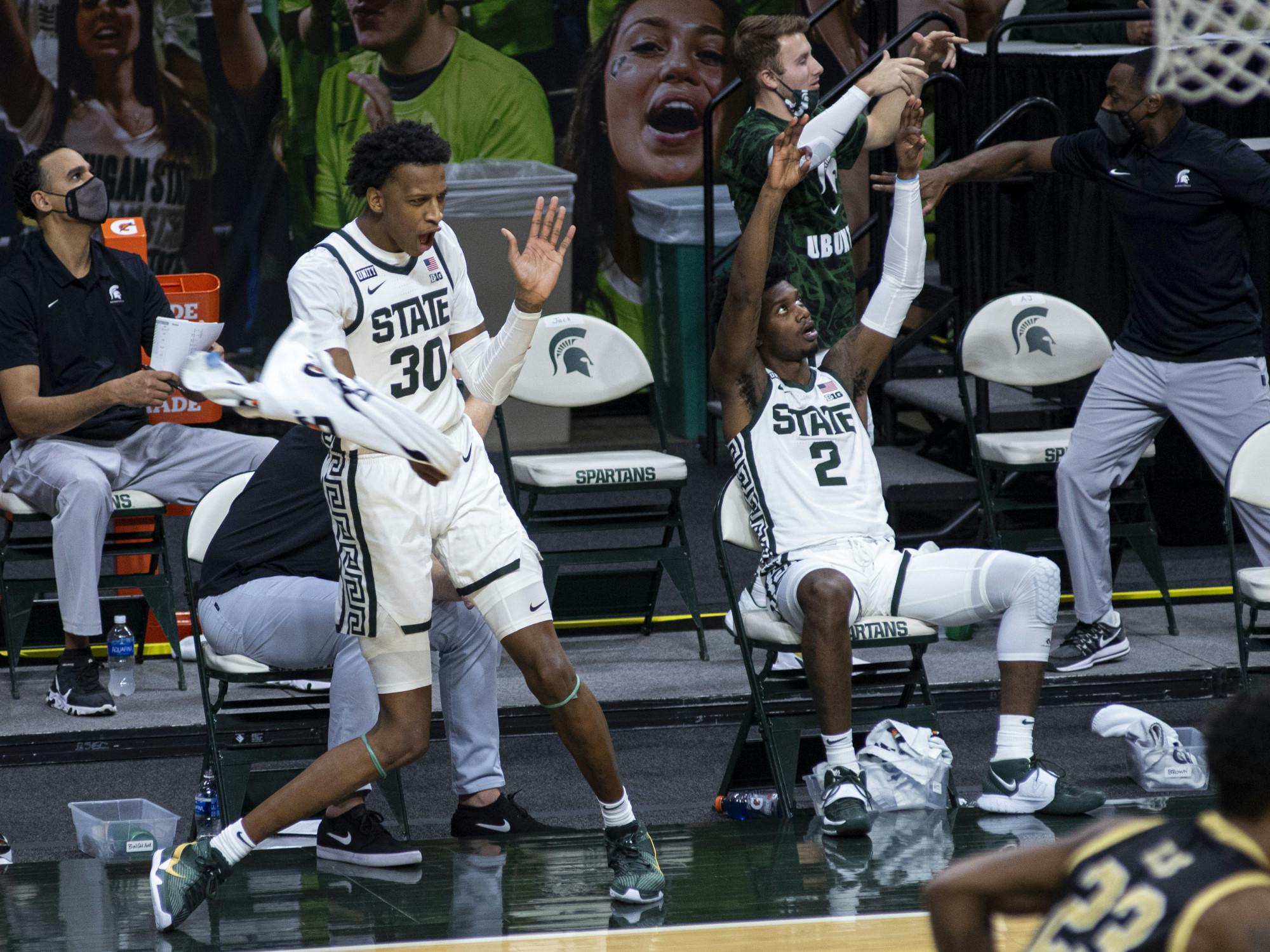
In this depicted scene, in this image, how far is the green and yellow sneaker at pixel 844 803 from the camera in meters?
4.23

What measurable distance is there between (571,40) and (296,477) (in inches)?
190

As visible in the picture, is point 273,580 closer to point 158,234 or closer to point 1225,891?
point 1225,891

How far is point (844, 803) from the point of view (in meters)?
4.25

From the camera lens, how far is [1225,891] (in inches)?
71.9

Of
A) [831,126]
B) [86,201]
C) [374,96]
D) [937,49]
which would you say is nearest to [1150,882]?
[831,126]

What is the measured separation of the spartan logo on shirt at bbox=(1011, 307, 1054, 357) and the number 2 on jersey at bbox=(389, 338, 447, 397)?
2.75m

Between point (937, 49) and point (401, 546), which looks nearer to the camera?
point (401, 546)

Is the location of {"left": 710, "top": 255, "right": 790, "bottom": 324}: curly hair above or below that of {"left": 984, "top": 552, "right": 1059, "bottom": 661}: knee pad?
above

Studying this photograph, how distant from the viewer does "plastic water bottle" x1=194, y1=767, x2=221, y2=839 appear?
4.43 m

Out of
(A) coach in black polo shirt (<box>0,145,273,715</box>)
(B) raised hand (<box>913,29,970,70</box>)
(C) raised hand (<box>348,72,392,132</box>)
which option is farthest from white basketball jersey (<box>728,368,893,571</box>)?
(C) raised hand (<box>348,72,392,132</box>)

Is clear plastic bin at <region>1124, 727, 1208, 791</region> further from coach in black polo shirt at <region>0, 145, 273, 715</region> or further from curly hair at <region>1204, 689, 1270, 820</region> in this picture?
curly hair at <region>1204, 689, 1270, 820</region>

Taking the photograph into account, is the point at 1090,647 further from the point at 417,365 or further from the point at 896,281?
the point at 417,365

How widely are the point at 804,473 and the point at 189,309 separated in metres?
2.57

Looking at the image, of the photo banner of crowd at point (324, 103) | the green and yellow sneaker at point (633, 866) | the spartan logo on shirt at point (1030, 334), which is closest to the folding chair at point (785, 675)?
the green and yellow sneaker at point (633, 866)
